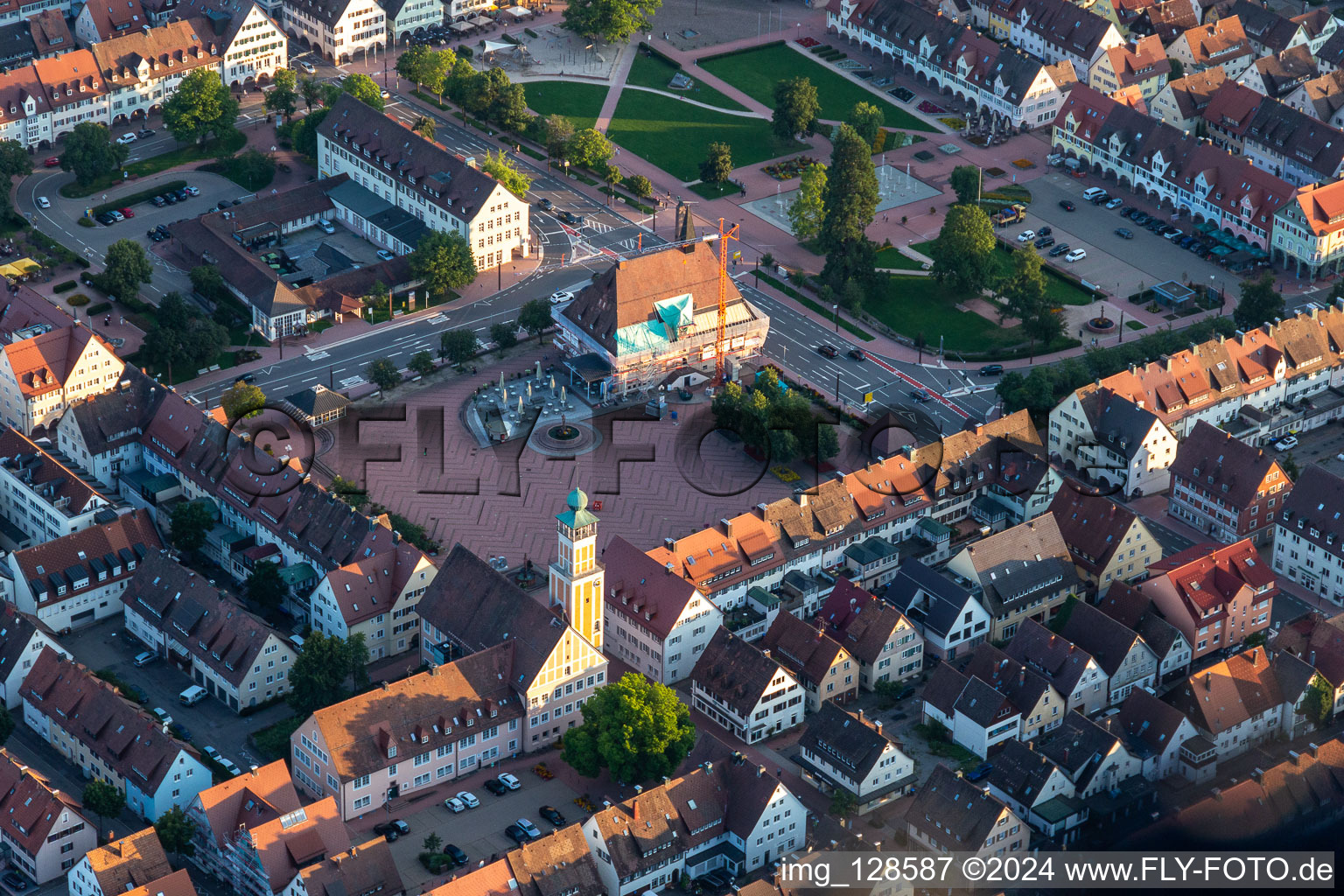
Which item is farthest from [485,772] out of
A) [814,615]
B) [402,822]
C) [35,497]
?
[35,497]

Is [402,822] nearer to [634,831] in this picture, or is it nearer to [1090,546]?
[634,831]

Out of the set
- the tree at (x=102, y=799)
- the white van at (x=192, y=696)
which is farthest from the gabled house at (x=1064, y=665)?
the tree at (x=102, y=799)

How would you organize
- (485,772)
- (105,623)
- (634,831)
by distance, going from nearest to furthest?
(634,831) < (485,772) < (105,623)

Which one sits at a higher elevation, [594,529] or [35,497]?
[594,529]

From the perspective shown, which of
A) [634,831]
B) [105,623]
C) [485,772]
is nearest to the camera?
[634,831]

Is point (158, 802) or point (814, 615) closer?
point (158, 802)

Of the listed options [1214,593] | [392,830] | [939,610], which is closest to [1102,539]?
[1214,593]

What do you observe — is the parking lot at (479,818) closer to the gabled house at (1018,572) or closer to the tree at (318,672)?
the tree at (318,672)
